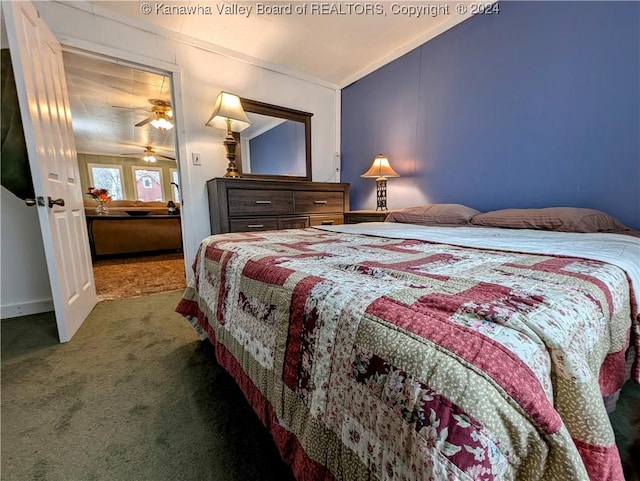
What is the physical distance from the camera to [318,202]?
2949 mm

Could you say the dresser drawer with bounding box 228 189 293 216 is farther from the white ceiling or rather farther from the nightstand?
the white ceiling

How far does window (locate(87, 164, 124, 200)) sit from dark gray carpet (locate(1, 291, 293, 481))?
7.06m

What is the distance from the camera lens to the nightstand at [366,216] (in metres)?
2.69

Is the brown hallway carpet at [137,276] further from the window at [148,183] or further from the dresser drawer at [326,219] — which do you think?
the window at [148,183]

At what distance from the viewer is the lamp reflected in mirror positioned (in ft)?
8.11

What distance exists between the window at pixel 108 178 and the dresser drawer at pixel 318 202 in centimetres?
717

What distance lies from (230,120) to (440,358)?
276 cm

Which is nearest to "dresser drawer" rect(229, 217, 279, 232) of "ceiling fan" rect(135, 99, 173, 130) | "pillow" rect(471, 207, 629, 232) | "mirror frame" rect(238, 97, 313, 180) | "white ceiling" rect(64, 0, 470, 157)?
"mirror frame" rect(238, 97, 313, 180)

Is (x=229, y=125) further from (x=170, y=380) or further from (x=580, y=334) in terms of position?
(x=580, y=334)

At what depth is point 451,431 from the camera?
336 millimetres

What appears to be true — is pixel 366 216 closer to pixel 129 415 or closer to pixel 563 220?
pixel 563 220

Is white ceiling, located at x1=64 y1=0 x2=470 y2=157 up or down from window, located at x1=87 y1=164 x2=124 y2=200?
up

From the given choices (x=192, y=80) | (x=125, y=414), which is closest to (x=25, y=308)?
(x=125, y=414)

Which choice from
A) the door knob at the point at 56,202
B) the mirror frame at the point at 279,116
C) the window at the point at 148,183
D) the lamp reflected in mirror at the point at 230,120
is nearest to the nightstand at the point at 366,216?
the mirror frame at the point at 279,116
